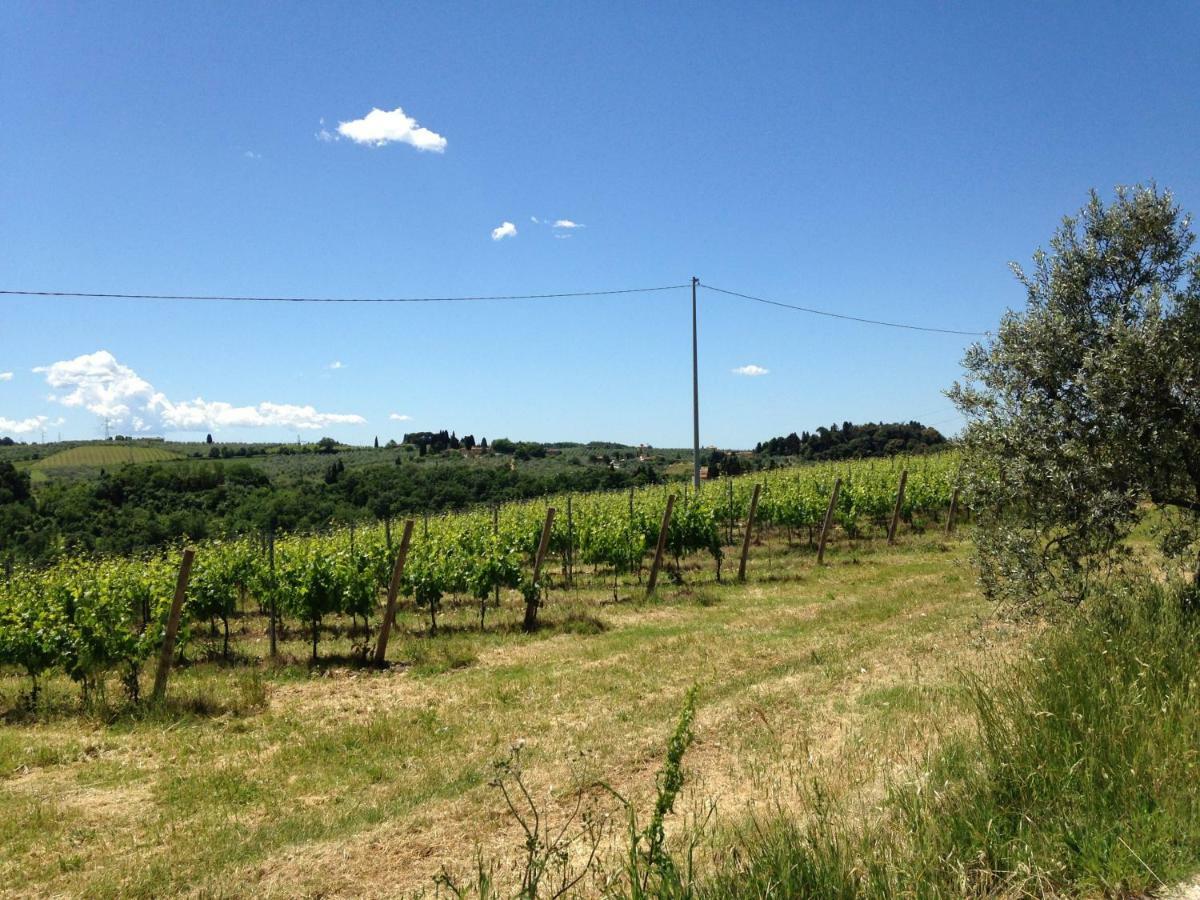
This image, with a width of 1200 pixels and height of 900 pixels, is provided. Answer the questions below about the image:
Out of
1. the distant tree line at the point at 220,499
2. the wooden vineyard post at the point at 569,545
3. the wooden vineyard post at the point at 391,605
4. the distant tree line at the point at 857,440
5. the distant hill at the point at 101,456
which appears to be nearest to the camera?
the wooden vineyard post at the point at 391,605

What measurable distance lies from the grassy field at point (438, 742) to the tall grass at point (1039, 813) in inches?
25.1

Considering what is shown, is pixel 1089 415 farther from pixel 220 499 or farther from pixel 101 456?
pixel 101 456

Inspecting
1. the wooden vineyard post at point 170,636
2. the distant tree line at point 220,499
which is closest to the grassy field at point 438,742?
the wooden vineyard post at point 170,636

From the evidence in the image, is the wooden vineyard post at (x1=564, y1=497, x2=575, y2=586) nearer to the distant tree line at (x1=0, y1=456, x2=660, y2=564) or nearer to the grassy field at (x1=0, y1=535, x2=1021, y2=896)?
the grassy field at (x1=0, y1=535, x2=1021, y2=896)

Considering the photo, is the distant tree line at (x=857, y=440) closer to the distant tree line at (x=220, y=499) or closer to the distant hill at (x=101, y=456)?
the distant tree line at (x=220, y=499)

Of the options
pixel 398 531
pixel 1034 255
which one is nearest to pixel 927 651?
pixel 1034 255

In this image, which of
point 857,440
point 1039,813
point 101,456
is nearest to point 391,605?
point 1039,813

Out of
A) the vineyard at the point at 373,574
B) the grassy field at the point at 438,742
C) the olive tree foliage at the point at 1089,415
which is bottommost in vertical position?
the grassy field at the point at 438,742

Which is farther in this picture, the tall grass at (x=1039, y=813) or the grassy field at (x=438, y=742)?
the grassy field at (x=438, y=742)

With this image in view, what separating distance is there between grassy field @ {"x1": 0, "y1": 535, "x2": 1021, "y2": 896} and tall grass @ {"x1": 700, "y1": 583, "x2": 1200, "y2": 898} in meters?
0.64

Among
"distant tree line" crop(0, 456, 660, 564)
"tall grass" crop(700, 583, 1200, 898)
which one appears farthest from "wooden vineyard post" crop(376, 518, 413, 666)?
"distant tree line" crop(0, 456, 660, 564)

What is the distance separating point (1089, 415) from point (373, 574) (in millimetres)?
10113

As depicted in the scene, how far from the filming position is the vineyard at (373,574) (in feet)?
27.3

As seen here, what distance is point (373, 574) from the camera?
38.5 feet
